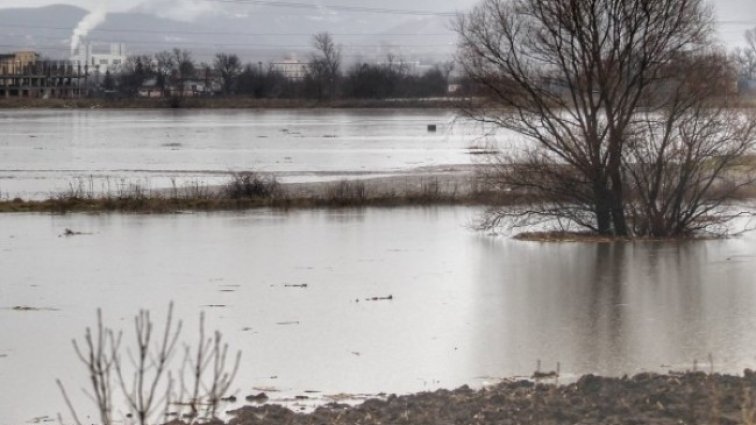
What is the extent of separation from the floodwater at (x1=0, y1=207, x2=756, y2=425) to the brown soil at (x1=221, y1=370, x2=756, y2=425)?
109 centimetres

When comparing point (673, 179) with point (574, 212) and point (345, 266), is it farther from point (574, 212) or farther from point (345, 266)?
point (345, 266)

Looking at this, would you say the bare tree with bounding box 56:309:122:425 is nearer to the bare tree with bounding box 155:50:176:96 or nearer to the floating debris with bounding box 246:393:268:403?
the floating debris with bounding box 246:393:268:403

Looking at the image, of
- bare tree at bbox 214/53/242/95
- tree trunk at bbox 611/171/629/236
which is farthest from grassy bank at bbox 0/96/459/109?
tree trunk at bbox 611/171/629/236

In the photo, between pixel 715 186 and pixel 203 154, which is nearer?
pixel 715 186

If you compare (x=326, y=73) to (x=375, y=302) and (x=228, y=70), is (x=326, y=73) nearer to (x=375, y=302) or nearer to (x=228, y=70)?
(x=228, y=70)

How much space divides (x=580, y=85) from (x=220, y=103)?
113952mm

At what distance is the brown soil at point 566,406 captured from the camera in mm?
8984

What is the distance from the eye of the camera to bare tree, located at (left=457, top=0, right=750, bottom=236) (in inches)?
915

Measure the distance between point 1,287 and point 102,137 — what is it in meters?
53.9

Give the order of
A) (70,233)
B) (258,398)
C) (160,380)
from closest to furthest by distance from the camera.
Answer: (258,398)
(160,380)
(70,233)

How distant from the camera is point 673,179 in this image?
23688mm

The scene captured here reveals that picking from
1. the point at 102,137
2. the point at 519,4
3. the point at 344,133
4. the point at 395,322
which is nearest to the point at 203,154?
the point at 102,137

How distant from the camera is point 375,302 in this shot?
16062 millimetres

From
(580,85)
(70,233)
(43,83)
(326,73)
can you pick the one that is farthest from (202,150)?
(43,83)
